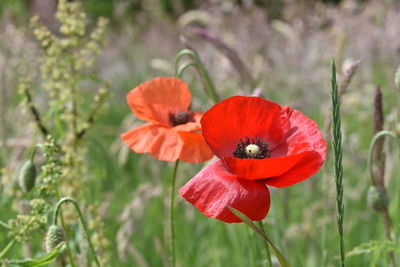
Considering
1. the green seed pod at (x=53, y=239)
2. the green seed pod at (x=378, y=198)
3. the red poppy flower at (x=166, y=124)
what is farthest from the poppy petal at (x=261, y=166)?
the green seed pod at (x=378, y=198)

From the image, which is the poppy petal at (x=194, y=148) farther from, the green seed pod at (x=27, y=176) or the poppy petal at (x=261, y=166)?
the green seed pod at (x=27, y=176)

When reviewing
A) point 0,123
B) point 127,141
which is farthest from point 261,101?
point 0,123

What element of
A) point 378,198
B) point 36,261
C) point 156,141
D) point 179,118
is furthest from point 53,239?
point 378,198

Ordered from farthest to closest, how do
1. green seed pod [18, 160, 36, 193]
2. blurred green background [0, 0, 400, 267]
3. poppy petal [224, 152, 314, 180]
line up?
blurred green background [0, 0, 400, 267] < green seed pod [18, 160, 36, 193] < poppy petal [224, 152, 314, 180]

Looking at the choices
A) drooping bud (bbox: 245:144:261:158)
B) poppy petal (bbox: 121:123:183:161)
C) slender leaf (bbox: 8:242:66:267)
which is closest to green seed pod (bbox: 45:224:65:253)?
slender leaf (bbox: 8:242:66:267)

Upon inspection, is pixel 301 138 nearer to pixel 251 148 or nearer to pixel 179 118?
pixel 251 148

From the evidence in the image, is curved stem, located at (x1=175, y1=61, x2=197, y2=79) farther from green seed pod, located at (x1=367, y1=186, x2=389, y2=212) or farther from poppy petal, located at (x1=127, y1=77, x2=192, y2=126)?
green seed pod, located at (x1=367, y1=186, x2=389, y2=212)
